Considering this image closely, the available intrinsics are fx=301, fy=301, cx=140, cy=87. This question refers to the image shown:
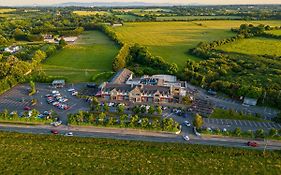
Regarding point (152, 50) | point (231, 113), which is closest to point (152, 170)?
point (231, 113)

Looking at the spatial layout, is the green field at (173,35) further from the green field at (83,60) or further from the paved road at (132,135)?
the paved road at (132,135)

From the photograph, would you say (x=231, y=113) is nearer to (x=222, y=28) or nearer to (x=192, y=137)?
(x=192, y=137)

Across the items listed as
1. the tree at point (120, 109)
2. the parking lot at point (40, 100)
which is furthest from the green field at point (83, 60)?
the tree at point (120, 109)

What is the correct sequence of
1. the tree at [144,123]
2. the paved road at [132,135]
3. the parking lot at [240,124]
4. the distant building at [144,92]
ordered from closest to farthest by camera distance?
the paved road at [132,135]
the tree at [144,123]
the parking lot at [240,124]
the distant building at [144,92]

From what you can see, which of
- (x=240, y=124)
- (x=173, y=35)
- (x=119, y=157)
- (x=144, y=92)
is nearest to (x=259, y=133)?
(x=240, y=124)

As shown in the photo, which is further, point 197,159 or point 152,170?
point 197,159

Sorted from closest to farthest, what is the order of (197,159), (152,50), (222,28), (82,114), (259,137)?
1. (197,159)
2. (259,137)
3. (82,114)
4. (152,50)
5. (222,28)
